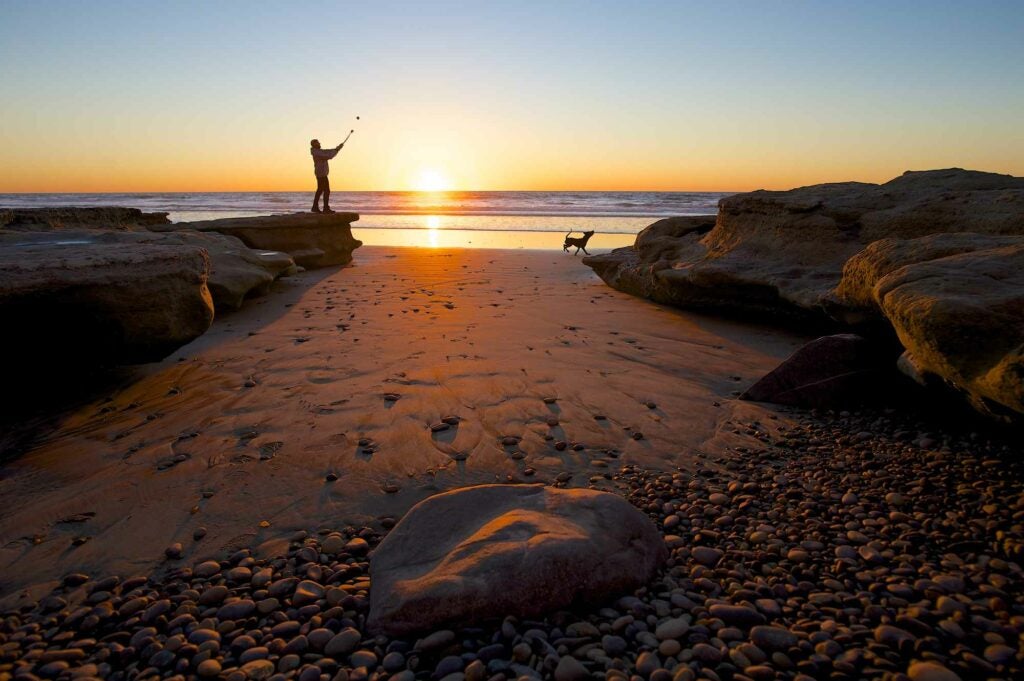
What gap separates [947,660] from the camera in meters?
1.86

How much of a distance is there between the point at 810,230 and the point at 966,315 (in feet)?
13.8

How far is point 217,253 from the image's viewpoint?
827cm

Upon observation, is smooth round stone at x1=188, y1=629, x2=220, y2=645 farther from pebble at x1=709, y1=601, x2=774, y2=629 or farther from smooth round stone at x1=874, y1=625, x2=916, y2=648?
smooth round stone at x1=874, y1=625, x2=916, y2=648

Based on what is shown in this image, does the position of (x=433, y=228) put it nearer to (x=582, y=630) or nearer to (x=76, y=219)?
(x=76, y=219)

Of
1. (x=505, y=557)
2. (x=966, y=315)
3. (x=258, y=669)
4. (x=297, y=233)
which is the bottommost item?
(x=258, y=669)

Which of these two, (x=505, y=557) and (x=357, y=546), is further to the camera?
(x=357, y=546)

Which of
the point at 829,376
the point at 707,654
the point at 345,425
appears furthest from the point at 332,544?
the point at 829,376

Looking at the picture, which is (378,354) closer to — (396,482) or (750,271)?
(396,482)

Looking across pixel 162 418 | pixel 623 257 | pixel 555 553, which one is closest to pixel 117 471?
pixel 162 418

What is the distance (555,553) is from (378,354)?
3634 mm

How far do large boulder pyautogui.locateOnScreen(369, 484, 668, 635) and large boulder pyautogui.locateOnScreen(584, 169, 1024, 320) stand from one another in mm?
3765

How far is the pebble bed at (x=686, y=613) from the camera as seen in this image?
1.89 meters

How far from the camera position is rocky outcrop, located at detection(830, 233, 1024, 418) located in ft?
8.91

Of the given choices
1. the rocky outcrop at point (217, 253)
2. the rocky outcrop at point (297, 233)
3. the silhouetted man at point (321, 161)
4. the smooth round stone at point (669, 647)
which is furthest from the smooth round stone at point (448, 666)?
the silhouetted man at point (321, 161)
